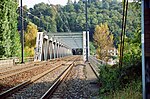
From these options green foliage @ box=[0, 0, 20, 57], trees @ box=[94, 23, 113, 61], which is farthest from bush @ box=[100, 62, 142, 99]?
trees @ box=[94, 23, 113, 61]

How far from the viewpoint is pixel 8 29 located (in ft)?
134

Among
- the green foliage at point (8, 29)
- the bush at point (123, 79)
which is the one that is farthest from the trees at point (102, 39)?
the bush at point (123, 79)

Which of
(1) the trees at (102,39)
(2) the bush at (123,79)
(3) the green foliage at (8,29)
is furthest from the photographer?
(1) the trees at (102,39)

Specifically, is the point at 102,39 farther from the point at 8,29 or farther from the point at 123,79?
the point at 123,79

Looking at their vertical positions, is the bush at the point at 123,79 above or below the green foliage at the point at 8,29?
below

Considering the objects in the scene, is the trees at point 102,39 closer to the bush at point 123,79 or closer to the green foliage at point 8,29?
the green foliage at point 8,29

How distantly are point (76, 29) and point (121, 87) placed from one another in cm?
7045

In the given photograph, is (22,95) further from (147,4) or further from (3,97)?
(147,4)

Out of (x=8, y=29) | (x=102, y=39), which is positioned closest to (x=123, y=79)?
(x=8, y=29)

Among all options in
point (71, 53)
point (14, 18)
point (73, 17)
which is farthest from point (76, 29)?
point (71, 53)

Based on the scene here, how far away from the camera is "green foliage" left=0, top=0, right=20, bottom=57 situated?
1554 inches

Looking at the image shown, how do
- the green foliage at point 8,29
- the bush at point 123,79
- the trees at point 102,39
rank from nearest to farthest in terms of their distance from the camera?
1. the bush at point 123,79
2. the green foliage at point 8,29
3. the trees at point 102,39

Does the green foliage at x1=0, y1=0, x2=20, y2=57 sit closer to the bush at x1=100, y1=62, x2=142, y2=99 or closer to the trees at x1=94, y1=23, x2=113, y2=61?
the trees at x1=94, y1=23, x2=113, y2=61

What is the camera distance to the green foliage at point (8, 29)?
3947 cm
